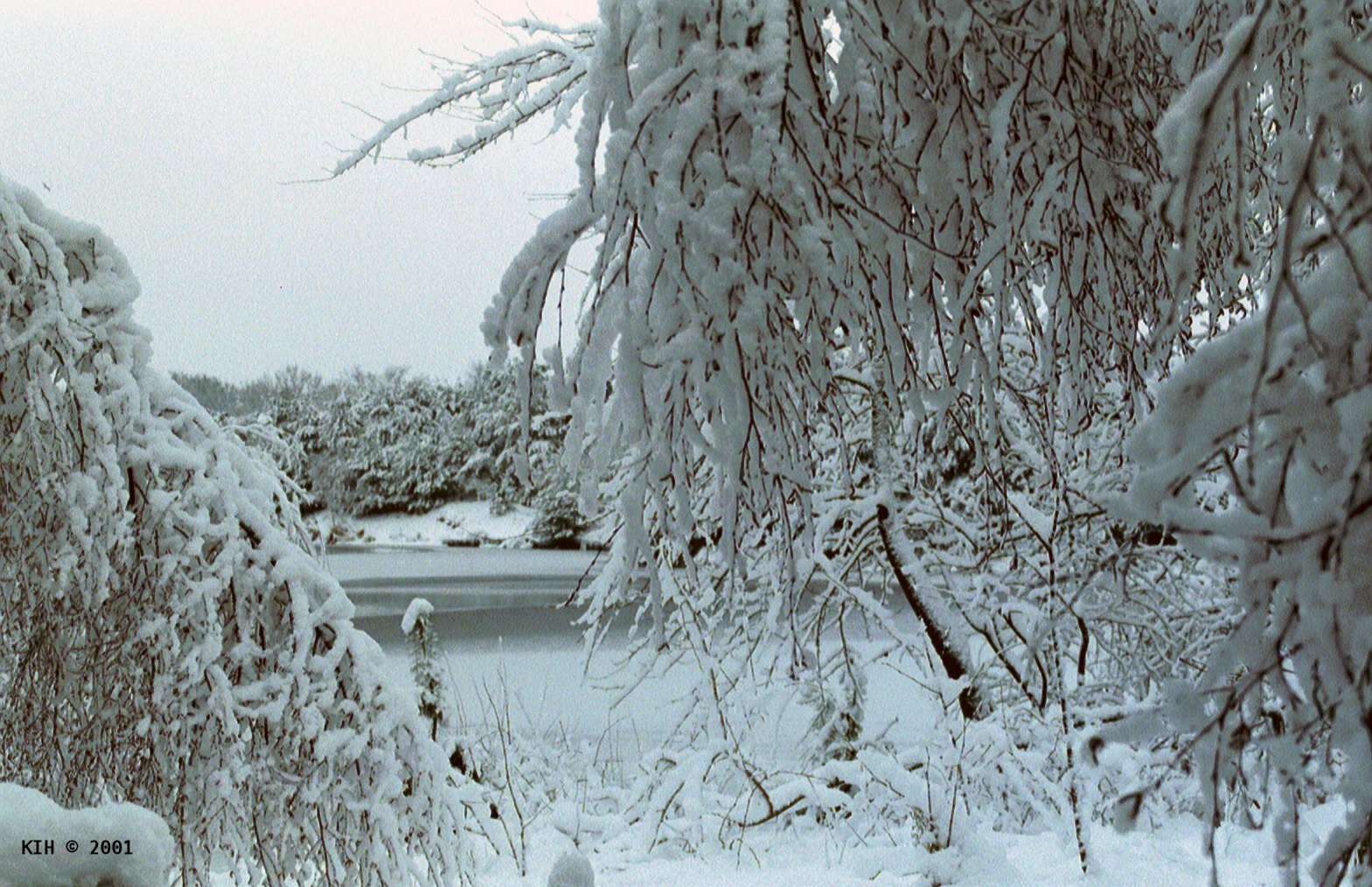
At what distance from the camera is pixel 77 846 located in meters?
1.74

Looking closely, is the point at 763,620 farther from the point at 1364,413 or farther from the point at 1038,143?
the point at 1364,413

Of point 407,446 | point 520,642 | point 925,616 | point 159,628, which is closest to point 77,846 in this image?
point 159,628

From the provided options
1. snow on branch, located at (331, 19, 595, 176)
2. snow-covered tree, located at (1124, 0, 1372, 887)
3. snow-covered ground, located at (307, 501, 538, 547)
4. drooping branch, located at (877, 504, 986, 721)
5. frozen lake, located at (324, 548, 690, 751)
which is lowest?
frozen lake, located at (324, 548, 690, 751)

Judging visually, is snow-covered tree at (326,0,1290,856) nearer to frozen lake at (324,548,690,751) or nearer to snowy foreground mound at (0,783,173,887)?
snowy foreground mound at (0,783,173,887)

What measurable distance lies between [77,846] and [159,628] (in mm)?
2141

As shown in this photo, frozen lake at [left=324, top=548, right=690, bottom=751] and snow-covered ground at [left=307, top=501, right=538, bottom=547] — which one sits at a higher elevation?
snow-covered ground at [left=307, top=501, right=538, bottom=547]

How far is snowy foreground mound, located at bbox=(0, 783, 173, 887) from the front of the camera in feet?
5.62

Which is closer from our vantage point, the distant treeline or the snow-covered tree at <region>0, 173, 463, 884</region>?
the snow-covered tree at <region>0, 173, 463, 884</region>

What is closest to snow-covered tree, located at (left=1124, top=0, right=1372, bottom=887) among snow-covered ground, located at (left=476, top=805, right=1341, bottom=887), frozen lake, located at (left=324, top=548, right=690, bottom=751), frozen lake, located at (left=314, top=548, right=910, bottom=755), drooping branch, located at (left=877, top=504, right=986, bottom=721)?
frozen lake, located at (left=314, top=548, right=910, bottom=755)

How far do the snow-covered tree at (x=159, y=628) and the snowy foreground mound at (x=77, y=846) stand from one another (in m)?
2.06

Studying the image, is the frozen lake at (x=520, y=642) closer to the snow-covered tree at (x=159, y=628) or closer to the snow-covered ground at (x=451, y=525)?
the snow-covered ground at (x=451, y=525)

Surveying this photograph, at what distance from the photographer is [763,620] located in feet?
25.1

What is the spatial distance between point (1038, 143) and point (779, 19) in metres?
0.69

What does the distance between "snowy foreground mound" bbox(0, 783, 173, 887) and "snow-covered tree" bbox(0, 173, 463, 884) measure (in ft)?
6.75
